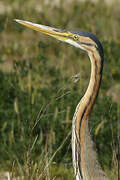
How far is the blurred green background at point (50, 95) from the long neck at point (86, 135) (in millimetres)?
99

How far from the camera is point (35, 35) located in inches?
313

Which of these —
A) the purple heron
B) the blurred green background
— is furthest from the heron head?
the blurred green background

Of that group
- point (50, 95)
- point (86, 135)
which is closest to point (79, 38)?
point (86, 135)

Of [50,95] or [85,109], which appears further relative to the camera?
[50,95]

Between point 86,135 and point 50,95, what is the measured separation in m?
2.36

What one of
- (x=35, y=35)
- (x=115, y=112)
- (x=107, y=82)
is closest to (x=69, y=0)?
(x=35, y=35)

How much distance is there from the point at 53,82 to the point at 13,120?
0.90m

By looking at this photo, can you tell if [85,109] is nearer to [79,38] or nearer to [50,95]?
[79,38]

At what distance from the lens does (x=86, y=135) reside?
2633 mm

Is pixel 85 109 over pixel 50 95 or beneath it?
over

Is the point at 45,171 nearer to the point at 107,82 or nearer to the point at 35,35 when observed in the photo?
the point at 107,82

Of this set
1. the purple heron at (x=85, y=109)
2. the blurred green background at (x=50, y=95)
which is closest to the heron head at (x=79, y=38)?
the purple heron at (x=85, y=109)

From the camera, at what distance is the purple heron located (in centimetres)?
255

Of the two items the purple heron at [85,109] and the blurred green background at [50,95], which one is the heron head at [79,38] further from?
the blurred green background at [50,95]
